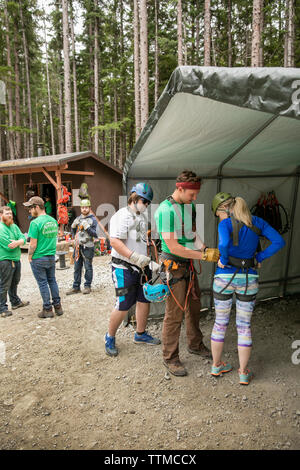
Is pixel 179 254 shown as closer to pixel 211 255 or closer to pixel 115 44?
pixel 211 255

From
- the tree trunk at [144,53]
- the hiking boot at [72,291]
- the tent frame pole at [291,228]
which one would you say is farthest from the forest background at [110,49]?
the hiking boot at [72,291]

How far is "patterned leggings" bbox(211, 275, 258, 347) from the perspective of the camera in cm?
280

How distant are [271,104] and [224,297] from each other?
1.79m

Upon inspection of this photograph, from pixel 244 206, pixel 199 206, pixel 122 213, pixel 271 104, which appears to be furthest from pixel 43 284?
pixel 271 104

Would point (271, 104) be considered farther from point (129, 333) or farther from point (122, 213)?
point (129, 333)

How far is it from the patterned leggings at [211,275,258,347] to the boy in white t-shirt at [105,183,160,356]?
0.86 m

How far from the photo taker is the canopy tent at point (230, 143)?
1934 millimetres

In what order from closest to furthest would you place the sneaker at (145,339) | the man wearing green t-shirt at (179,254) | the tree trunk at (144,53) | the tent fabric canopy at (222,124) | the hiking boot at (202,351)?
the tent fabric canopy at (222,124) → the man wearing green t-shirt at (179,254) → the hiking boot at (202,351) → the sneaker at (145,339) → the tree trunk at (144,53)

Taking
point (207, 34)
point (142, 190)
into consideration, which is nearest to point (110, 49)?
point (207, 34)

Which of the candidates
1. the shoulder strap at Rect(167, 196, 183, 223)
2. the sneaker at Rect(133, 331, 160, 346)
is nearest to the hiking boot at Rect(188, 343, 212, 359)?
the sneaker at Rect(133, 331, 160, 346)

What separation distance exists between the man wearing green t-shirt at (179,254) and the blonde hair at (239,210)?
0.36 m

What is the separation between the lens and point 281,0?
15.5m

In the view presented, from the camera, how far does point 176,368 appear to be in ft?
10.4

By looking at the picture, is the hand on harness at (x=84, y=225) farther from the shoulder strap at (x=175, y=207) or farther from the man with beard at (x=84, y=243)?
the shoulder strap at (x=175, y=207)
